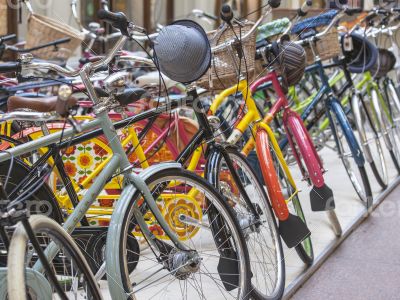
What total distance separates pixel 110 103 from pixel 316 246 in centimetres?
230

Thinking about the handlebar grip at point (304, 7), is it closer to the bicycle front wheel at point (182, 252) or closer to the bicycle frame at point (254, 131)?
the bicycle frame at point (254, 131)

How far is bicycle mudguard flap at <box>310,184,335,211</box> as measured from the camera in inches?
174

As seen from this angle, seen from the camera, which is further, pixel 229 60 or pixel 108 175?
pixel 229 60

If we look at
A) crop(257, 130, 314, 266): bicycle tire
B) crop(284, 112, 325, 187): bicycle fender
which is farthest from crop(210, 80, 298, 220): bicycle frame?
crop(284, 112, 325, 187): bicycle fender

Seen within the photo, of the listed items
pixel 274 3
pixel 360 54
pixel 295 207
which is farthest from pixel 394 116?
pixel 274 3

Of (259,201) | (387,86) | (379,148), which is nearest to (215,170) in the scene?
(259,201)

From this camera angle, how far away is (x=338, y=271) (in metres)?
4.30

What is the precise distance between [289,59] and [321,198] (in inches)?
34.8

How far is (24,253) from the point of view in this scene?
6.94ft

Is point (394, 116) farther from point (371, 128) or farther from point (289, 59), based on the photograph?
point (289, 59)

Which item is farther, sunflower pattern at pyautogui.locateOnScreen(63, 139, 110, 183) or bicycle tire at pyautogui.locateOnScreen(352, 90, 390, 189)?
bicycle tire at pyautogui.locateOnScreen(352, 90, 390, 189)

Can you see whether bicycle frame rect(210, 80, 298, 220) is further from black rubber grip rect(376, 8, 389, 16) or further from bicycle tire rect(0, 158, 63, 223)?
black rubber grip rect(376, 8, 389, 16)

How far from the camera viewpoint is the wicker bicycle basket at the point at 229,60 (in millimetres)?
3709

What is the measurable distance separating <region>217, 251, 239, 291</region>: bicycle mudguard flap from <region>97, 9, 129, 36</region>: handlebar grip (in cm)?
109
